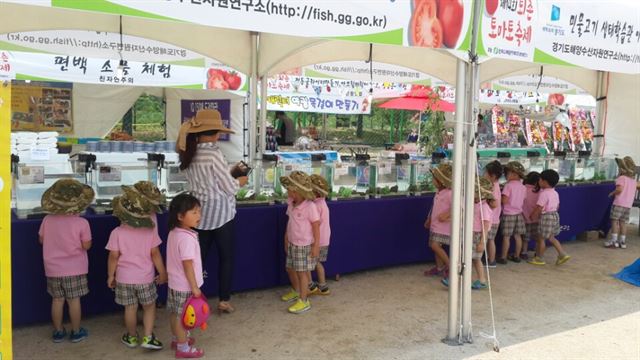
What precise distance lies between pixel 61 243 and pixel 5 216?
1410 millimetres

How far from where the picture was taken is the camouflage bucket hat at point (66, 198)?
3.71 meters

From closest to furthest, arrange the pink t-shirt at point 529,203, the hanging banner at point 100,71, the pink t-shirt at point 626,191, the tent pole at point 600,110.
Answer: the pink t-shirt at point 529,203 < the pink t-shirt at point 626,191 < the hanging banner at point 100,71 < the tent pole at point 600,110

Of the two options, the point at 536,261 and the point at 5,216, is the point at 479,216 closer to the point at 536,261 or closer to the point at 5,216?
the point at 536,261

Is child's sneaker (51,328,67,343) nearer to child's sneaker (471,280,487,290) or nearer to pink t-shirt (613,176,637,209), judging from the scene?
child's sneaker (471,280,487,290)

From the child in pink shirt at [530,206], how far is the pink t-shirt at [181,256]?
436 cm

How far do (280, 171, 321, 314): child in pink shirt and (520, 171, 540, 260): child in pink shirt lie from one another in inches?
123

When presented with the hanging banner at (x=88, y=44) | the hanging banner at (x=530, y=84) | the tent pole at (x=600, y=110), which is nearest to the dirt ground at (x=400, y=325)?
the tent pole at (x=600, y=110)

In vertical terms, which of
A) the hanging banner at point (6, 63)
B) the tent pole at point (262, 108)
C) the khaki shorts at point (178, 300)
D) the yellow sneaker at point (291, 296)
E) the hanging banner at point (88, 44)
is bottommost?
the yellow sneaker at point (291, 296)

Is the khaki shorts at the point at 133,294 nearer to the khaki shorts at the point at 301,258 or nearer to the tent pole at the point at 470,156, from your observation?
the khaki shorts at the point at 301,258

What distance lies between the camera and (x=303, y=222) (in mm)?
4570

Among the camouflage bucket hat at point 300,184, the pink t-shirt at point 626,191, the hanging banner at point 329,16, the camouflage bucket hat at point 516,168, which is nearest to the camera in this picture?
the hanging banner at point 329,16

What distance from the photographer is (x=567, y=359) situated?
387 centimetres

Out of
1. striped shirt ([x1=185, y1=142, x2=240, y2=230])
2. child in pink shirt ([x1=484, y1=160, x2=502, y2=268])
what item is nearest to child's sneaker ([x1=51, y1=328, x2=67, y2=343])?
striped shirt ([x1=185, y1=142, x2=240, y2=230])

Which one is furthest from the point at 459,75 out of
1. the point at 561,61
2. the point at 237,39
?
the point at 237,39
